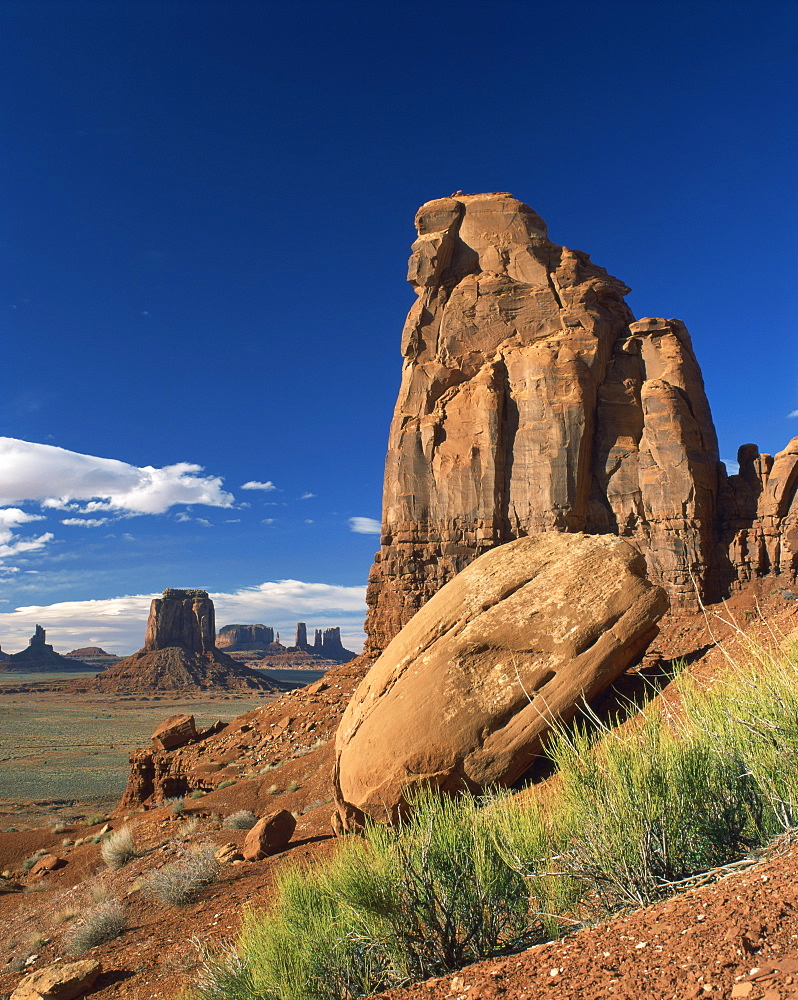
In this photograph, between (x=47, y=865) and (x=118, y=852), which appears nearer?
(x=118, y=852)

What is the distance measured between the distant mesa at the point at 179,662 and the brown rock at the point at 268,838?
316 feet

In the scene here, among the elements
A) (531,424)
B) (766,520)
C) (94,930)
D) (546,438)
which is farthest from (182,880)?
(766,520)

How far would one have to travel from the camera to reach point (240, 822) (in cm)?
1492

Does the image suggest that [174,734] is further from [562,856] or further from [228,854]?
[562,856]

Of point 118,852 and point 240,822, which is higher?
point 240,822

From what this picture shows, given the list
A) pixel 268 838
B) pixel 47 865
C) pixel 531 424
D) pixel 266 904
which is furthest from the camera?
pixel 531 424

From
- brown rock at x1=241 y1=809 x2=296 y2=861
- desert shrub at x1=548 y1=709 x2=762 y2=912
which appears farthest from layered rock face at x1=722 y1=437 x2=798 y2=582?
desert shrub at x1=548 y1=709 x2=762 y2=912

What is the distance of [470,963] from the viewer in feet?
14.5

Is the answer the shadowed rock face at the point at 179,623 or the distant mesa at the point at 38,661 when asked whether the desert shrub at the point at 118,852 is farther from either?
the distant mesa at the point at 38,661

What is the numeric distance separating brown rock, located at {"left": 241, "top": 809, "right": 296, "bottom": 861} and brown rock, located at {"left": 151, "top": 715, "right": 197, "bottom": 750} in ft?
56.7

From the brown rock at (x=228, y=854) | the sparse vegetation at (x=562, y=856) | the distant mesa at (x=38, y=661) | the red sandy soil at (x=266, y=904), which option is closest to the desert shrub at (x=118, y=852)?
the red sandy soil at (x=266, y=904)

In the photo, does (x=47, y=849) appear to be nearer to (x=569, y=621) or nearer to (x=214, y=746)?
(x=214, y=746)

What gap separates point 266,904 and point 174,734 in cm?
2178

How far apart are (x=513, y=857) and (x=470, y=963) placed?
2.60ft
